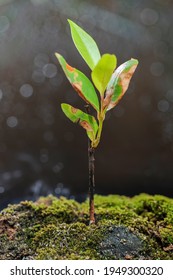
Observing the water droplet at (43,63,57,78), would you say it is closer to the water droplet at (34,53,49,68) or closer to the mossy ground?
the water droplet at (34,53,49,68)

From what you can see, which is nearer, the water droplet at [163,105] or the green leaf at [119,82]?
the green leaf at [119,82]

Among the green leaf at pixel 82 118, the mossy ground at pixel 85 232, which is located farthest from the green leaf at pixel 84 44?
the mossy ground at pixel 85 232

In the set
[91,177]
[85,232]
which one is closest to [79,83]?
[91,177]

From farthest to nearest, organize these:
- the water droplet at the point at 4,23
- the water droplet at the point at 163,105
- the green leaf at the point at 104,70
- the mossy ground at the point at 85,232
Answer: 1. the water droplet at the point at 163,105
2. the water droplet at the point at 4,23
3. the mossy ground at the point at 85,232
4. the green leaf at the point at 104,70

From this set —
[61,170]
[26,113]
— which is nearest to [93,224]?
[61,170]

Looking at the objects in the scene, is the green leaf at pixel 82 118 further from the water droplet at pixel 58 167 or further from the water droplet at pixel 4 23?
Answer: the water droplet at pixel 4 23

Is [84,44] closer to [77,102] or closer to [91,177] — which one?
[91,177]
